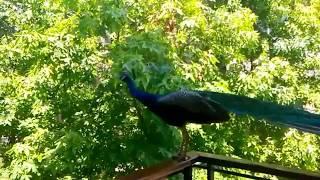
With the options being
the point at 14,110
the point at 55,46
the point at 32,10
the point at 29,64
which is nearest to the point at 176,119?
the point at 55,46

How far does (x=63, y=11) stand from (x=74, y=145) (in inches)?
41.0

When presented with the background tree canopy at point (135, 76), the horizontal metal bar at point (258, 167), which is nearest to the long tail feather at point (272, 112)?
the horizontal metal bar at point (258, 167)

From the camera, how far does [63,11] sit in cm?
349

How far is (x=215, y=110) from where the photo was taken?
181 centimetres

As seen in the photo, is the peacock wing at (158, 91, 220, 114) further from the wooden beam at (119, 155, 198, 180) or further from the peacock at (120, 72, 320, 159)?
the wooden beam at (119, 155, 198, 180)

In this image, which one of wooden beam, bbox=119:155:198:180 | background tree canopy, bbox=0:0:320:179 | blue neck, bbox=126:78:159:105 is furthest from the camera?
background tree canopy, bbox=0:0:320:179

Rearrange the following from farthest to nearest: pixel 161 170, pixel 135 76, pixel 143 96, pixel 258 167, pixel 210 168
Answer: pixel 135 76 → pixel 143 96 → pixel 210 168 → pixel 258 167 → pixel 161 170

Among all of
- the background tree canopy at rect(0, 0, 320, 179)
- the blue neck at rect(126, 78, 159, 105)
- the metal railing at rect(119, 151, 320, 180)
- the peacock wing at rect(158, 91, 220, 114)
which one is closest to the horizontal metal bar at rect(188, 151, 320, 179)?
the metal railing at rect(119, 151, 320, 180)

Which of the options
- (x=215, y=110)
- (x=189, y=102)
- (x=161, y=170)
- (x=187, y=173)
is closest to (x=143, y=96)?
(x=189, y=102)

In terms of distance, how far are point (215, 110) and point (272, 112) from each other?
0.23 meters

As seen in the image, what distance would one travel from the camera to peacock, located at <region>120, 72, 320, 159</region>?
1.79m

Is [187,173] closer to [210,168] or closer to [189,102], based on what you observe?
[210,168]

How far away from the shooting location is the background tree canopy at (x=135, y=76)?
9.72ft

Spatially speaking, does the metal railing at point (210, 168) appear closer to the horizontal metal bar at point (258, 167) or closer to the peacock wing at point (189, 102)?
the horizontal metal bar at point (258, 167)
